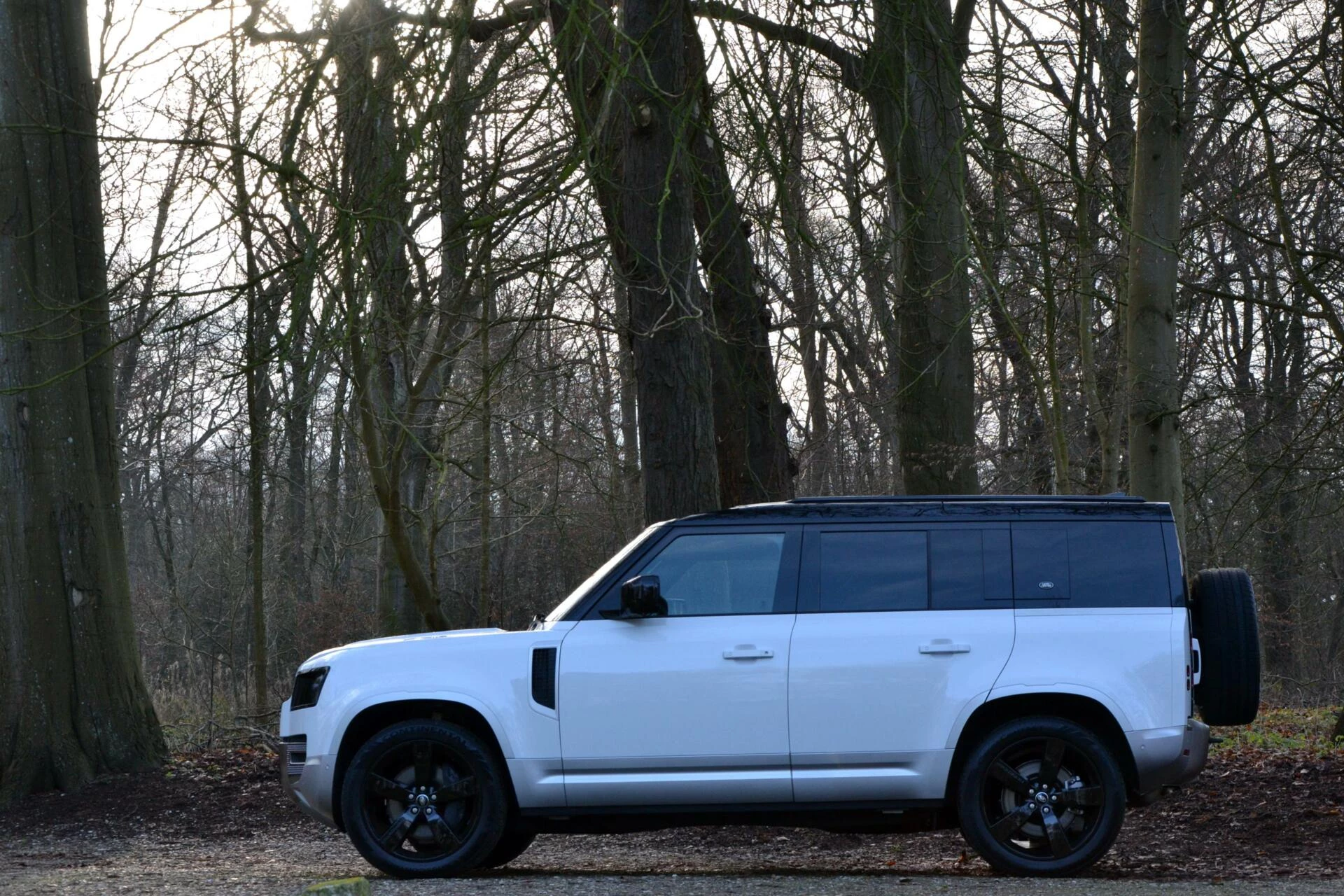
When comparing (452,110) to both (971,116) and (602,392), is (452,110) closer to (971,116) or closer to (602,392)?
(971,116)

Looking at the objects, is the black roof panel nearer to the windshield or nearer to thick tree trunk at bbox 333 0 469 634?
the windshield

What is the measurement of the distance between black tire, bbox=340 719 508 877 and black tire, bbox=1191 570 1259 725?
140 inches

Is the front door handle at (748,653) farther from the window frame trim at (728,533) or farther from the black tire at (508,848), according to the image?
the black tire at (508,848)

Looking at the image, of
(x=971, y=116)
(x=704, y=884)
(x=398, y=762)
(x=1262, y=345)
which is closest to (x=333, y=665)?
(x=398, y=762)

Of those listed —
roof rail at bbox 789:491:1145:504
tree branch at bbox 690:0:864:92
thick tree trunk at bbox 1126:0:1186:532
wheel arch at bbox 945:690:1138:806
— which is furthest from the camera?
thick tree trunk at bbox 1126:0:1186:532

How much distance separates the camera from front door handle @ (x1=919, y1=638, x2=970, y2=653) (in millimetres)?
6832

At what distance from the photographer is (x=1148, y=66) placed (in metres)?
10.6

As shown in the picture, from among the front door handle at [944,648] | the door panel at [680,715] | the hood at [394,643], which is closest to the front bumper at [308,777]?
the hood at [394,643]

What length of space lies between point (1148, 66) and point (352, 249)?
6.28 meters

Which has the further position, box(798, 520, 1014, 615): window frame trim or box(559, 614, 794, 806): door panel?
box(798, 520, 1014, 615): window frame trim

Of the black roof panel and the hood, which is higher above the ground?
the black roof panel

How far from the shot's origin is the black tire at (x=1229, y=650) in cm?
697

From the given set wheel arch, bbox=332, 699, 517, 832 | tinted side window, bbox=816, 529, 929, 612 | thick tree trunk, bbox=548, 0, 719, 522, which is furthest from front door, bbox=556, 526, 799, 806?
thick tree trunk, bbox=548, 0, 719, 522

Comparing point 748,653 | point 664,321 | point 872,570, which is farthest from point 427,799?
point 664,321
